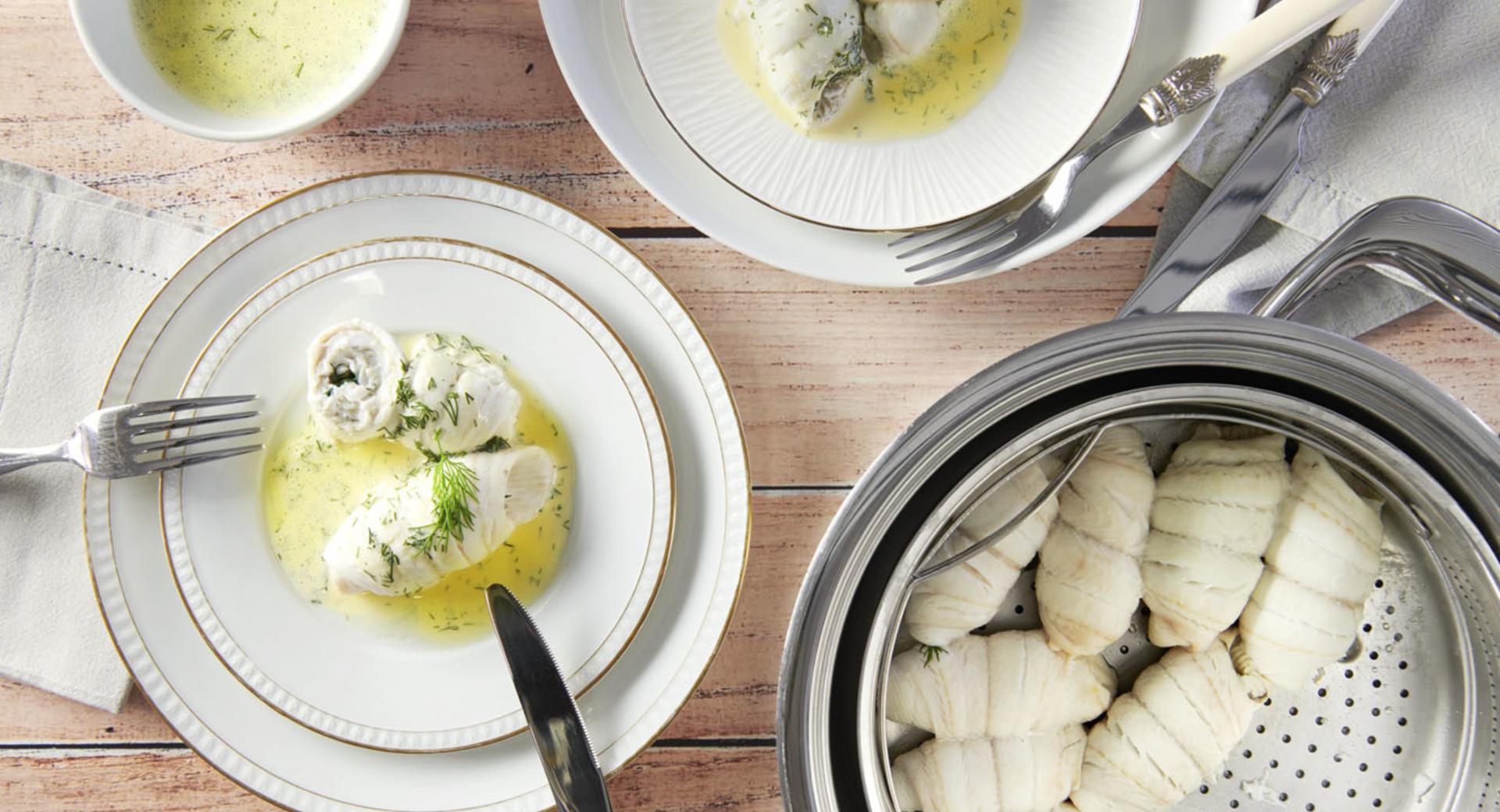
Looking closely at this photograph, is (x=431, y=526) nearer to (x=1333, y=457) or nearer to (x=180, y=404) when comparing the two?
(x=180, y=404)

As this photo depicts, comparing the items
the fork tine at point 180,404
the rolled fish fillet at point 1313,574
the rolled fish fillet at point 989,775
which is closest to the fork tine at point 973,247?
the rolled fish fillet at point 1313,574

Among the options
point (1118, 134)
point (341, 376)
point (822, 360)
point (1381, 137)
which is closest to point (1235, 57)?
point (1118, 134)

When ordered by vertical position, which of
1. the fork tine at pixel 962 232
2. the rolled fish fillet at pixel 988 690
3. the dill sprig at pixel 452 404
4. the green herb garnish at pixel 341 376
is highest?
the fork tine at pixel 962 232

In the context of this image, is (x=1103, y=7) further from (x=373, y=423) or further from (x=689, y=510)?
(x=373, y=423)

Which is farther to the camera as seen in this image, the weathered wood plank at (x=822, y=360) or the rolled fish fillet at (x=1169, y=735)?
the weathered wood plank at (x=822, y=360)

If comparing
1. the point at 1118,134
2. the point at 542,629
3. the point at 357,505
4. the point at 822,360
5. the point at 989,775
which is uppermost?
the point at 1118,134

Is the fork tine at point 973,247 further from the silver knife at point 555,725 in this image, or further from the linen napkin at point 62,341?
the linen napkin at point 62,341

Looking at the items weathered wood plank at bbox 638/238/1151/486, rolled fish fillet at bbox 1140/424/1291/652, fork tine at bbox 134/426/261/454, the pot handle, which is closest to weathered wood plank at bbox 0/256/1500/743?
weathered wood plank at bbox 638/238/1151/486
